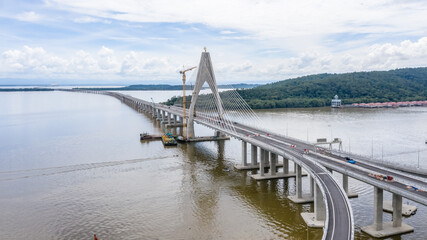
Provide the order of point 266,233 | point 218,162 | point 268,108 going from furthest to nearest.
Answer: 1. point 268,108
2. point 218,162
3. point 266,233

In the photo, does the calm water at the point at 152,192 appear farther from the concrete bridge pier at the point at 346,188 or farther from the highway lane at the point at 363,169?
the highway lane at the point at 363,169

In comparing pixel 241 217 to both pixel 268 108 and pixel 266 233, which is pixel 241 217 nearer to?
pixel 266 233

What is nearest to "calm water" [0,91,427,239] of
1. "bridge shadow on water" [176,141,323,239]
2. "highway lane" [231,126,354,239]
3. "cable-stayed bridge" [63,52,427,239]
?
"bridge shadow on water" [176,141,323,239]

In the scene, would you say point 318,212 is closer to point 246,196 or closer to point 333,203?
point 333,203

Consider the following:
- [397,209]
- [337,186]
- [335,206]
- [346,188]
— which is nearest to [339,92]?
[346,188]

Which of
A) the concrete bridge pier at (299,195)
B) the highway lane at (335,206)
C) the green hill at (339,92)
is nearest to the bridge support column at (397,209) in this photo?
the highway lane at (335,206)

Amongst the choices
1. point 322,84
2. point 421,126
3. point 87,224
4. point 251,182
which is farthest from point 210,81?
point 322,84

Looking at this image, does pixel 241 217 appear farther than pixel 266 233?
Yes

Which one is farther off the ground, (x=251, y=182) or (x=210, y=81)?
(x=210, y=81)
